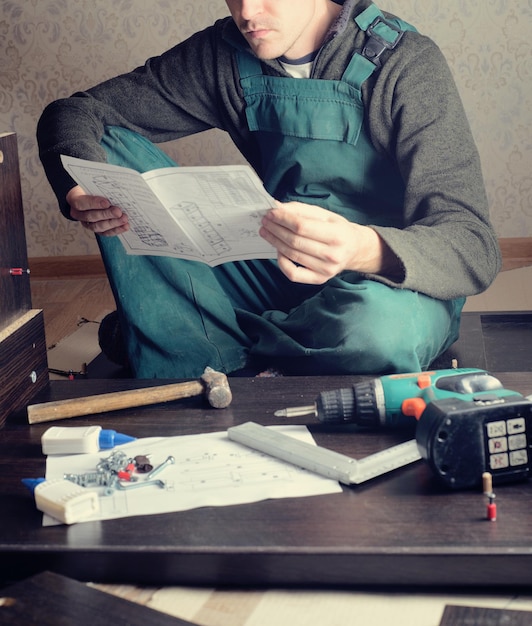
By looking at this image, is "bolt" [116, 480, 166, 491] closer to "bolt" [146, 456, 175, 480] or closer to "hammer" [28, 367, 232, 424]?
"bolt" [146, 456, 175, 480]

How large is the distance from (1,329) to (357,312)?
22.8 inches

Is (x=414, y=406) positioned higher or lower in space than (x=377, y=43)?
lower

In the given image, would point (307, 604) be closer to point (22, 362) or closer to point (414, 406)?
point (414, 406)

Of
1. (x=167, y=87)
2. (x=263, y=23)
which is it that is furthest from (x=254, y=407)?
(x=167, y=87)

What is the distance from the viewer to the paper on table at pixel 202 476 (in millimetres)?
983

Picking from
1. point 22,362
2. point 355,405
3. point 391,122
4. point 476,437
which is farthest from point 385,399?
point 391,122

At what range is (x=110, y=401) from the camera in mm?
1254

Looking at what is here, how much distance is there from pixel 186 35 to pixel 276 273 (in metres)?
1.29

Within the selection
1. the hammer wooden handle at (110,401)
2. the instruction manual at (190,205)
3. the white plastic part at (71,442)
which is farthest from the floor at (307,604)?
the instruction manual at (190,205)

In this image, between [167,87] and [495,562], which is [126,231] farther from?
[495,562]

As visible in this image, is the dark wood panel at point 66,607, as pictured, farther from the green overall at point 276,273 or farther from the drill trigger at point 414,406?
the green overall at point 276,273

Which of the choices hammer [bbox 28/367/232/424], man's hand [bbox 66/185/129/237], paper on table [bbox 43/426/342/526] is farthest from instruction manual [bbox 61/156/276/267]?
paper on table [bbox 43/426/342/526]

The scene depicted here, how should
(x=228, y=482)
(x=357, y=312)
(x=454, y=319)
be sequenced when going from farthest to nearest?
(x=454, y=319), (x=357, y=312), (x=228, y=482)

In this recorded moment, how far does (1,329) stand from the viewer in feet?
4.25
